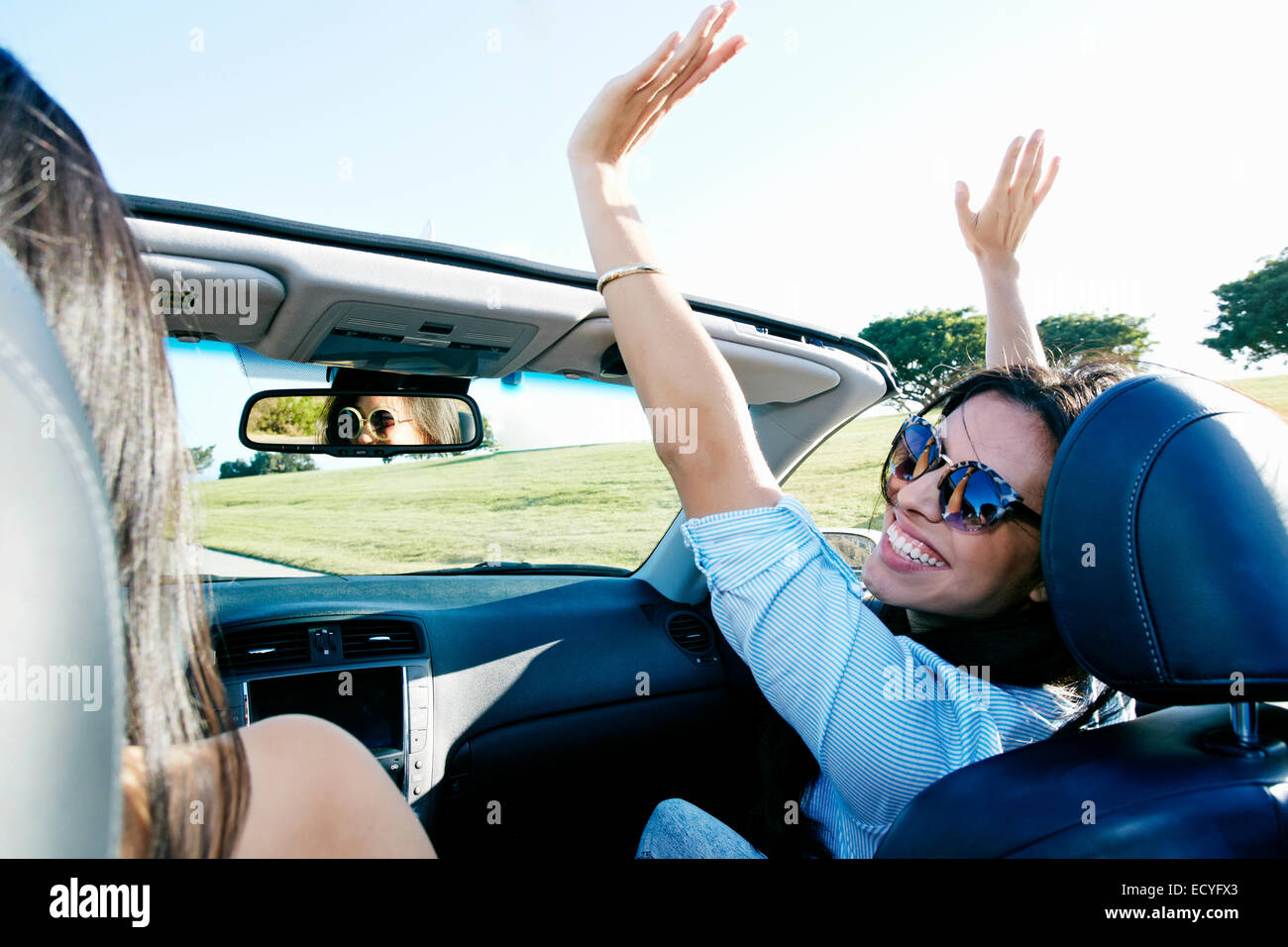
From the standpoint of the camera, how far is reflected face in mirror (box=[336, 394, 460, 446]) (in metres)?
2.90

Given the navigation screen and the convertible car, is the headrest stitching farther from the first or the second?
the navigation screen

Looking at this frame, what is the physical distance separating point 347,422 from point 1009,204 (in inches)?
91.4

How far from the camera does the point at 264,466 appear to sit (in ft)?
11.3

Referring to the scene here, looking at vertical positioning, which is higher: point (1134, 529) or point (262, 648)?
point (1134, 529)

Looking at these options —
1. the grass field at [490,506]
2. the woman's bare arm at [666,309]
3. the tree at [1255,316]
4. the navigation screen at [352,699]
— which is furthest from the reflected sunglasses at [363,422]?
the tree at [1255,316]

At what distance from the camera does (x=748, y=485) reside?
1546mm

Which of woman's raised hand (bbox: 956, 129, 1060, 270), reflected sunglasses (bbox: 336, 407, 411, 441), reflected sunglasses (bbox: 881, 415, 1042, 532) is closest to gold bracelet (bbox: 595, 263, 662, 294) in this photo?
reflected sunglasses (bbox: 881, 415, 1042, 532)

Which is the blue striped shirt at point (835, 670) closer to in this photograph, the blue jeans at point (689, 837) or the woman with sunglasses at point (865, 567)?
the woman with sunglasses at point (865, 567)

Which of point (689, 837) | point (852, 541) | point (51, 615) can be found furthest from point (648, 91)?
point (852, 541)

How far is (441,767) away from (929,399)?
2.03 metres

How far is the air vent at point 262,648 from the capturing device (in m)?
2.55
